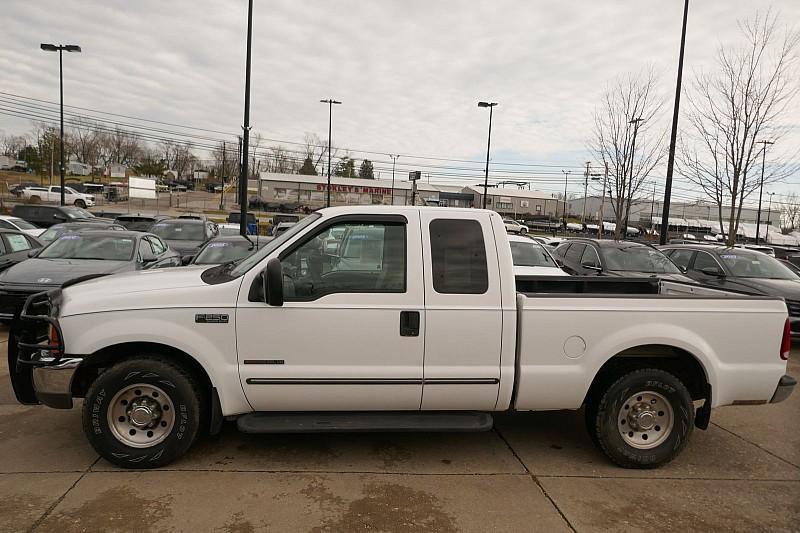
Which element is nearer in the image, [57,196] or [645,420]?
[645,420]

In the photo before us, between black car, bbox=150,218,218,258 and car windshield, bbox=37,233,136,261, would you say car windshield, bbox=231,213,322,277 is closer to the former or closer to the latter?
car windshield, bbox=37,233,136,261

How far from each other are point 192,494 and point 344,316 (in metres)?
1.54

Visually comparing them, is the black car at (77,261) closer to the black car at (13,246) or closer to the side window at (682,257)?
the black car at (13,246)

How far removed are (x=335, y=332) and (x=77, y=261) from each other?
258 inches

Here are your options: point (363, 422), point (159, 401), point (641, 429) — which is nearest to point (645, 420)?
point (641, 429)

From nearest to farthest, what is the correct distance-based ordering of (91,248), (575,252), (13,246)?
(91,248) → (13,246) → (575,252)

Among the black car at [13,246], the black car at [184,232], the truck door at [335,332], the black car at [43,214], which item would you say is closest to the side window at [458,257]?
the truck door at [335,332]

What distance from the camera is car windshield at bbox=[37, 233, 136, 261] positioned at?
8.87 metres

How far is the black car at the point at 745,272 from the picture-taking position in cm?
895

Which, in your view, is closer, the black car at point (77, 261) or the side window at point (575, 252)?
the black car at point (77, 261)

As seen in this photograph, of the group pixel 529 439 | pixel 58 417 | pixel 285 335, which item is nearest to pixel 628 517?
pixel 529 439

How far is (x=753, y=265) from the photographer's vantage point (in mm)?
10305

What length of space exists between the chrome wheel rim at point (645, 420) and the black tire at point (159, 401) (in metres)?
3.20

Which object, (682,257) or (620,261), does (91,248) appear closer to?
(620,261)
